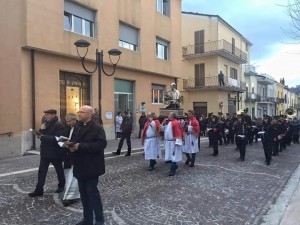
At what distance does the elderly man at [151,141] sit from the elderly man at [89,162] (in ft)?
16.9

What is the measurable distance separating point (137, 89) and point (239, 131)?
9428mm

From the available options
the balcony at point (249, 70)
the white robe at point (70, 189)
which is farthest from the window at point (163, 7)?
the balcony at point (249, 70)

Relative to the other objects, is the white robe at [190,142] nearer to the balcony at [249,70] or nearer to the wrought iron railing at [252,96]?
the wrought iron railing at [252,96]

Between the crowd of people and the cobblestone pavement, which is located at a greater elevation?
the crowd of people

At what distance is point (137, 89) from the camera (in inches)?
837

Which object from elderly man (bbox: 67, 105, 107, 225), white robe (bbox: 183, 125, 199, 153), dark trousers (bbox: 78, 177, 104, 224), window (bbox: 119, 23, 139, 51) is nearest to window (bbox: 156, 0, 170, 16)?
window (bbox: 119, 23, 139, 51)

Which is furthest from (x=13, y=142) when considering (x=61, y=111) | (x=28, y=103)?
(x=61, y=111)

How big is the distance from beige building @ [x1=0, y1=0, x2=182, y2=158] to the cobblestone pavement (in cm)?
345

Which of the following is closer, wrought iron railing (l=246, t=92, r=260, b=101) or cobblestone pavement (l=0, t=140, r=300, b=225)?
cobblestone pavement (l=0, t=140, r=300, b=225)

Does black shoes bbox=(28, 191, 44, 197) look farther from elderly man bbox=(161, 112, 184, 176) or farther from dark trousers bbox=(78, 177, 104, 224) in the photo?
elderly man bbox=(161, 112, 184, 176)

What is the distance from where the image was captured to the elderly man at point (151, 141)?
33.3 ft

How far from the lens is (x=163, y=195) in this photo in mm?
7176

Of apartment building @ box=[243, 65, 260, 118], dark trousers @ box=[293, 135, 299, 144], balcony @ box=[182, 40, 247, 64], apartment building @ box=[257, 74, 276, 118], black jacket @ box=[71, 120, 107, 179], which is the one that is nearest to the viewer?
black jacket @ box=[71, 120, 107, 179]

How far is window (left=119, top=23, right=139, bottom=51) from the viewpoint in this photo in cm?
1967
